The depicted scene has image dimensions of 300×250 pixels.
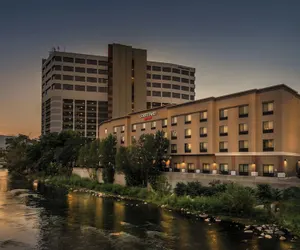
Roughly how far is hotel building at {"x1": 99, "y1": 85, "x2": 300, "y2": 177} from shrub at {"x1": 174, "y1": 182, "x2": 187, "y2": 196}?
32.0 ft

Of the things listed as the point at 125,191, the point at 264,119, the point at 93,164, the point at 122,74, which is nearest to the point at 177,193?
the point at 125,191

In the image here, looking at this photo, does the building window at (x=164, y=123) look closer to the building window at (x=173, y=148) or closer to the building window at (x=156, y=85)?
the building window at (x=173, y=148)

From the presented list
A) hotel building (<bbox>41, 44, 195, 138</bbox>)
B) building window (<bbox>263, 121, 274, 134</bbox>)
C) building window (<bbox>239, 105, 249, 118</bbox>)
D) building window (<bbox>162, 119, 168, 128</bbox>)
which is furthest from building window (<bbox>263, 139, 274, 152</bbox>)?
hotel building (<bbox>41, 44, 195, 138</bbox>)

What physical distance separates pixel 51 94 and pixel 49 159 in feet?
170

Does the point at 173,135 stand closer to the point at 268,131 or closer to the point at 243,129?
the point at 243,129

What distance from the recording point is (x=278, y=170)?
1934 inches

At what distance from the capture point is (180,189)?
164ft

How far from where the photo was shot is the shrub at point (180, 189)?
49325 millimetres

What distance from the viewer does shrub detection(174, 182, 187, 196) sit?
49.3 metres

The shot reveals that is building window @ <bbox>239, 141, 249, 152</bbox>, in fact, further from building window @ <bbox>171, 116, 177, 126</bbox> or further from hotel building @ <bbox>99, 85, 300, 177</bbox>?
building window @ <bbox>171, 116, 177, 126</bbox>

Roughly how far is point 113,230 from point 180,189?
1818 centimetres

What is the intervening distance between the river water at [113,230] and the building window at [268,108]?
21508 millimetres

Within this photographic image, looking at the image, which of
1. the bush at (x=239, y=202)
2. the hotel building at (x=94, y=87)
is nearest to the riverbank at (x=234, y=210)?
the bush at (x=239, y=202)

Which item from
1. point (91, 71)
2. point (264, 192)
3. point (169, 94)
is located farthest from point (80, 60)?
point (264, 192)
